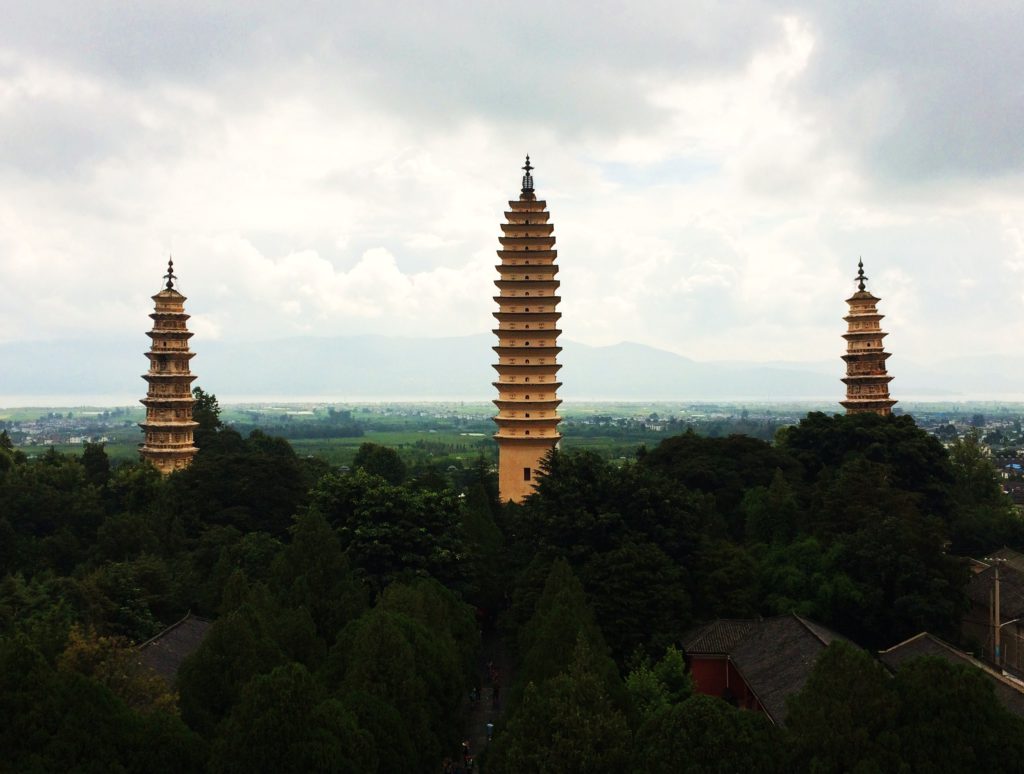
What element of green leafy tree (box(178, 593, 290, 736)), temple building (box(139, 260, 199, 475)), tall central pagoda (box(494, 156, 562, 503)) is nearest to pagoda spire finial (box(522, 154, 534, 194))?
tall central pagoda (box(494, 156, 562, 503))

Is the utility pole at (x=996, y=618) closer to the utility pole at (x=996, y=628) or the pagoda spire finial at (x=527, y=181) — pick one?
the utility pole at (x=996, y=628)

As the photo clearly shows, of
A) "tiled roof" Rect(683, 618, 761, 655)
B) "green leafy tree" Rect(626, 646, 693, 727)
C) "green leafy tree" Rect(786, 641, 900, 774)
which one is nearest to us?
"green leafy tree" Rect(786, 641, 900, 774)

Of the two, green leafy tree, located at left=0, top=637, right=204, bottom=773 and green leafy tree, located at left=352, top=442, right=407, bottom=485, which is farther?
green leafy tree, located at left=352, top=442, right=407, bottom=485

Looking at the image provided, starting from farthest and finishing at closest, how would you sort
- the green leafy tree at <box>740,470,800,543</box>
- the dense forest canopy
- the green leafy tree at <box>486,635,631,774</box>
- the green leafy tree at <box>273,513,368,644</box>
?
the green leafy tree at <box>740,470,800,543</box> < the green leafy tree at <box>273,513,368,644</box> < the green leafy tree at <box>486,635,631,774</box> < the dense forest canopy

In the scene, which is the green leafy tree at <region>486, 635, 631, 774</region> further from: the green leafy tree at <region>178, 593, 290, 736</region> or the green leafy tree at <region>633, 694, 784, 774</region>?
the green leafy tree at <region>178, 593, 290, 736</region>

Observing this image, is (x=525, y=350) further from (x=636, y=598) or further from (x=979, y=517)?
(x=636, y=598)

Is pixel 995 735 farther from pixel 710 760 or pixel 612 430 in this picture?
pixel 612 430

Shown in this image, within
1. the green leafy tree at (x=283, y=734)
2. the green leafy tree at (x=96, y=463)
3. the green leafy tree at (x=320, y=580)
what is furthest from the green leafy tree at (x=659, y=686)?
the green leafy tree at (x=96, y=463)

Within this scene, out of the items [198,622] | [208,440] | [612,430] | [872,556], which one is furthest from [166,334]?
[612,430]

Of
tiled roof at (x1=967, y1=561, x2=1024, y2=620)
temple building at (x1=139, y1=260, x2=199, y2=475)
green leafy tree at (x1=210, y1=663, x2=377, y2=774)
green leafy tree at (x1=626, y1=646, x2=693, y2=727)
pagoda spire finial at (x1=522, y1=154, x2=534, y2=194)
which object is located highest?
pagoda spire finial at (x1=522, y1=154, x2=534, y2=194)
